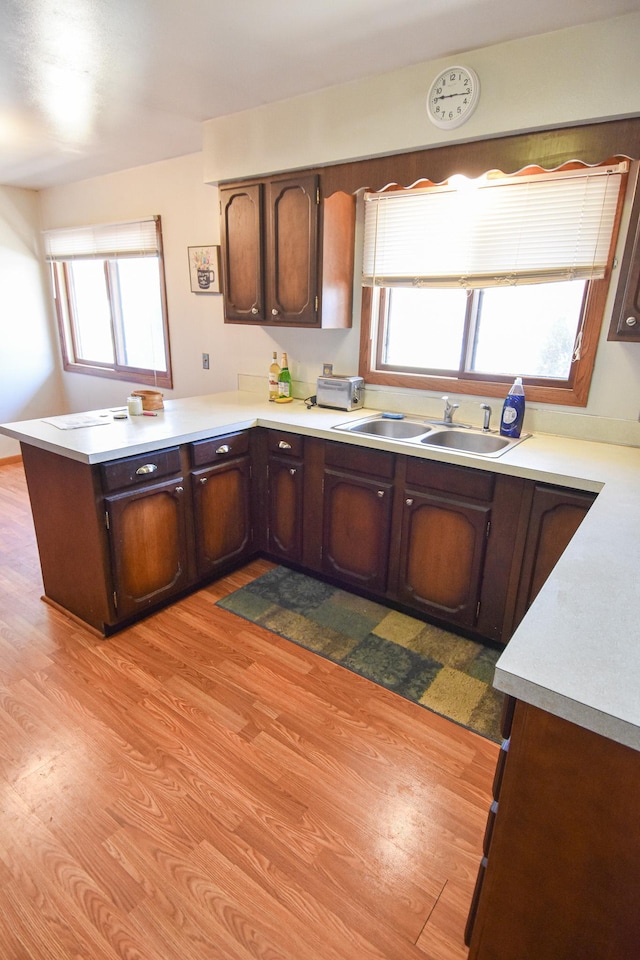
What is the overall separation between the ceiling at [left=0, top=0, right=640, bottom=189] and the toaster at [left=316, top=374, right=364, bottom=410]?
135 cm

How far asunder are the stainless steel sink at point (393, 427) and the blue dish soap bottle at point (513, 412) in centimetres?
37

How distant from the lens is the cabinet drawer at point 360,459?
7.52ft

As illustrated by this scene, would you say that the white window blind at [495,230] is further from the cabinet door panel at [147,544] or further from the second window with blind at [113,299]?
the second window with blind at [113,299]

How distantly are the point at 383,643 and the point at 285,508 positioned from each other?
0.90 meters

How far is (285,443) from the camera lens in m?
2.62

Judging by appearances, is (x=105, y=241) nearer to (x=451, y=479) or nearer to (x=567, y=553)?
(x=451, y=479)

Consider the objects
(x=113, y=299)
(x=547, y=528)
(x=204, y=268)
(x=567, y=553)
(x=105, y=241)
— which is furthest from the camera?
(x=113, y=299)

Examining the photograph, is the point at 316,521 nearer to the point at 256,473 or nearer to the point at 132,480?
the point at 256,473

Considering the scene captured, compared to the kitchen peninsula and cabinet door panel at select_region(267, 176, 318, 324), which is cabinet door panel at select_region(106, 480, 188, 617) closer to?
cabinet door panel at select_region(267, 176, 318, 324)

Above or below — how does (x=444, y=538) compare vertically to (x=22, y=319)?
below

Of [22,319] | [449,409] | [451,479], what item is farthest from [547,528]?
[22,319]

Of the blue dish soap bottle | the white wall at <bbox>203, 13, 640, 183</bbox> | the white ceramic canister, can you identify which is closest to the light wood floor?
the white ceramic canister

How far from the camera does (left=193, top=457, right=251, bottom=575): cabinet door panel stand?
2.51 metres

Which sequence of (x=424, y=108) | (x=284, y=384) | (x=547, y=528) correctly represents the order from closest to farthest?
(x=547, y=528) < (x=424, y=108) < (x=284, y=384)
